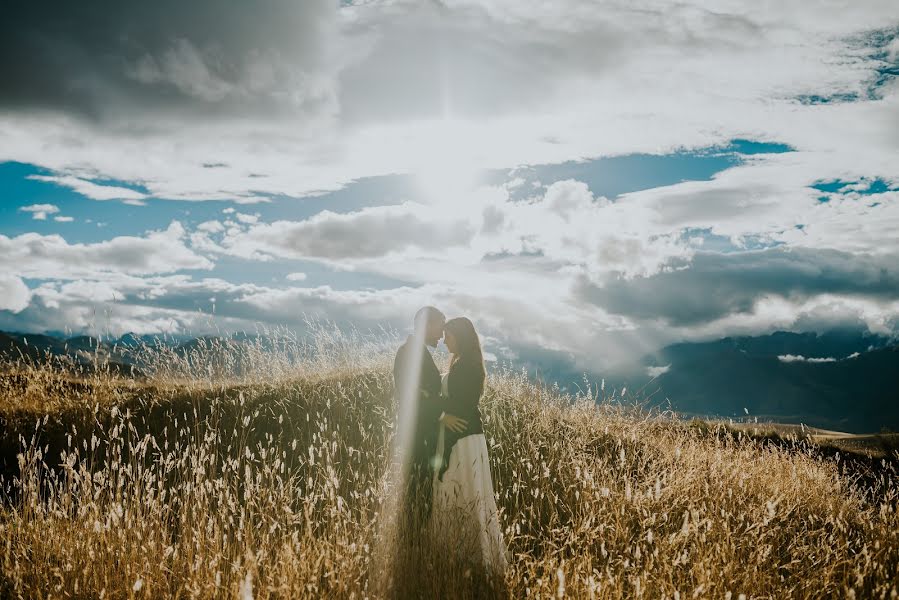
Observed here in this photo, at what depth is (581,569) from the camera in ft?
11.4

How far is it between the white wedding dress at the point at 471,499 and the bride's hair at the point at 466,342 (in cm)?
42

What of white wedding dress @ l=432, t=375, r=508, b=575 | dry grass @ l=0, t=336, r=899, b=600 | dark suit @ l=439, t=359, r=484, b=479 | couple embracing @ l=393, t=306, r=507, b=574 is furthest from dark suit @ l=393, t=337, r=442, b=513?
dry grass @ l=0, t=336, r=899, b=600

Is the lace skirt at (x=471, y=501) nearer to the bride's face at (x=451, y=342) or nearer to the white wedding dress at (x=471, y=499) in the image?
the white wedding dress at (x=471, y=499)

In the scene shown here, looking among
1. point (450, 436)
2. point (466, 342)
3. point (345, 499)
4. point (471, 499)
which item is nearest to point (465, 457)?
point (450, 436)

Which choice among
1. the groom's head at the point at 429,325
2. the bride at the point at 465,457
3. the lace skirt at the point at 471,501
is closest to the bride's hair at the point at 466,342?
the bride at the point at 465,457

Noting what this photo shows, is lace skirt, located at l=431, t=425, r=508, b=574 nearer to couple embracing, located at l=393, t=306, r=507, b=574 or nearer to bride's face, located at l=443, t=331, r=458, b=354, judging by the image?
couple embracing, located at l=393, t=306, r=507, b=574

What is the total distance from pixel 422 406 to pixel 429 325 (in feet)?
2.66

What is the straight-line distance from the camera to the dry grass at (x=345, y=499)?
3.39 metres

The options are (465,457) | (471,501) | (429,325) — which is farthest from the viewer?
(429,325)

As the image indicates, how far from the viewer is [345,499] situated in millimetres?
6633

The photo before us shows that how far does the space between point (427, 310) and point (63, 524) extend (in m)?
3.41

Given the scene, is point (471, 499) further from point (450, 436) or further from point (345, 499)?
point (345, 499)

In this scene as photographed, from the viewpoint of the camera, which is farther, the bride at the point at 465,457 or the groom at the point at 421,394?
the groom at the point at 421,394

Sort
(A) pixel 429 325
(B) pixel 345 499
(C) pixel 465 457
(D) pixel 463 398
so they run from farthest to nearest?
(B) pixel 345 499 → (A) pixel 429 325 → (D) pixel 463 398 → (C) pixel 465 457
